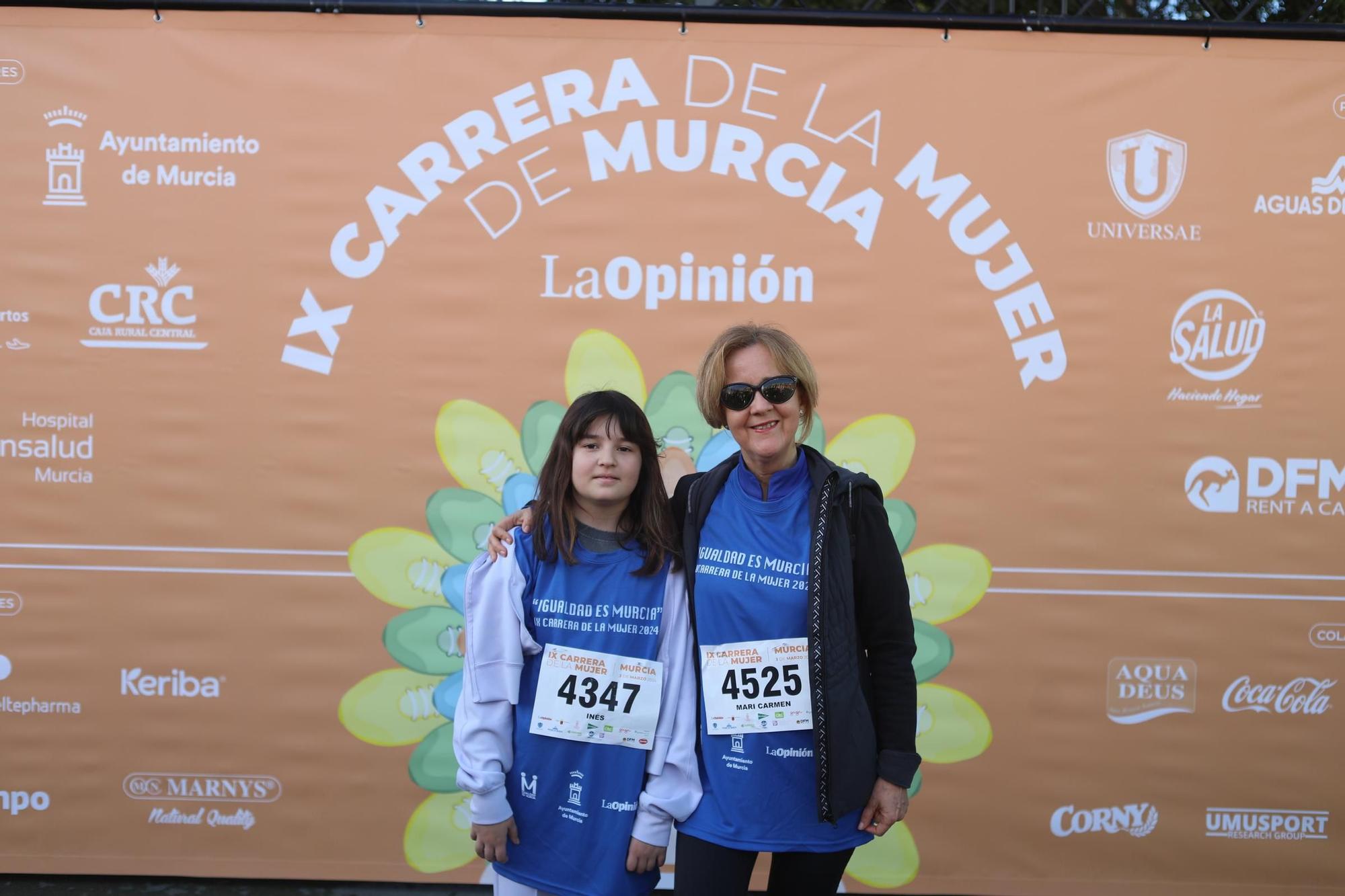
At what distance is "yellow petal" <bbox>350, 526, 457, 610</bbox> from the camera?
10.3ft

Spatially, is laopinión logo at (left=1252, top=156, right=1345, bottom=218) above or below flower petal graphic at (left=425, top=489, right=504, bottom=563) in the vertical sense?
above

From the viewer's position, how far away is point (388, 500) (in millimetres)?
3135

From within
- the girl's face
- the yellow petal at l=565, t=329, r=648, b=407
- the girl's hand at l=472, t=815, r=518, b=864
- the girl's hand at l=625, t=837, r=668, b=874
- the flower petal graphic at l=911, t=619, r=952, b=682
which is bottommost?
the girl's hand at l=625, t=837, r=668, b=874

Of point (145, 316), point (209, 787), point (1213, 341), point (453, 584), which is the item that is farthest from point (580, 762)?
point (1213, 341)

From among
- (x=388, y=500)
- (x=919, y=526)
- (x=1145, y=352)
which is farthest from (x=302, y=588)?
(x=1145, y=352)

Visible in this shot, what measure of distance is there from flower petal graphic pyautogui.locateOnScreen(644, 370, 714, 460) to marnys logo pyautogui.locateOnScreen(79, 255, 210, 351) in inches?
58.6

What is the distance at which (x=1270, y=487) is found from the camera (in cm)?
313

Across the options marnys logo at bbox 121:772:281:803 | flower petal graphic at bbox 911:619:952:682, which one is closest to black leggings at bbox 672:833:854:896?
flower petal graphic at bbox 911:619:952:682

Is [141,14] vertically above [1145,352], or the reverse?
[141,14]

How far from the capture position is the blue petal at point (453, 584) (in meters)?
3.12

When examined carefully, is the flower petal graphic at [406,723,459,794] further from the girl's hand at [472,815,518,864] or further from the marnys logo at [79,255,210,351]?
the marnys logo at [79,255,210,351]

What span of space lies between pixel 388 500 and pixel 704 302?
1.22m

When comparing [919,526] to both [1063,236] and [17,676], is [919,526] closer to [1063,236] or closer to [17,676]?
[1063,236]

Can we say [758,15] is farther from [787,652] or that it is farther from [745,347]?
[787,652]
